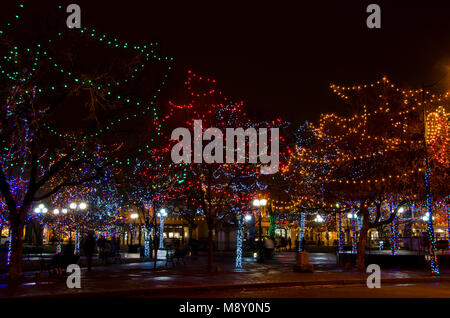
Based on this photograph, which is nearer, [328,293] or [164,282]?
[328,293]

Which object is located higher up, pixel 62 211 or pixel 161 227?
pixel 62 211

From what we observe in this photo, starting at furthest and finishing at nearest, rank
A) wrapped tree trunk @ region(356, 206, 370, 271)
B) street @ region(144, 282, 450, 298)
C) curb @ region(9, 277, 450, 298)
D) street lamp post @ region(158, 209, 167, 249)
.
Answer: street lamp post @ region(158, 209, 167, 249) → wrapped tree trunk @ region(356, 206, 370, 271) → street @ region(144, 282, 450, 298) → curb @ region(9, 277, 450, 298)

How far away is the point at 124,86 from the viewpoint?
67.6ft

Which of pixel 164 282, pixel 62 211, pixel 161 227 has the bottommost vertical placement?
pixel 164 282

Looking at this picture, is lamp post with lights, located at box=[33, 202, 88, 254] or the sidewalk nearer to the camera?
the sidewalk

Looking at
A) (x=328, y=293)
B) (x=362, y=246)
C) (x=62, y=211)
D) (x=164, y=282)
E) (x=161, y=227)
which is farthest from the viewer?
(x=161, y=227)

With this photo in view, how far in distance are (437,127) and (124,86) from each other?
1620 centimetres

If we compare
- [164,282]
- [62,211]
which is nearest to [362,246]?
[164,282]

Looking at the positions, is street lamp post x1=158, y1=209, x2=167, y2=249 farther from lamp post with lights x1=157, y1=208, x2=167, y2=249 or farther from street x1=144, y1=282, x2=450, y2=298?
street x1=144, y1=282, x2=450, y2=298

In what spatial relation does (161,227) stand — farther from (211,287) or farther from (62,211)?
(211,287)

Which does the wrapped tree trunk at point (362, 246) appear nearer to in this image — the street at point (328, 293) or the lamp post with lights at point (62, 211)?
the street at point (328, 293)

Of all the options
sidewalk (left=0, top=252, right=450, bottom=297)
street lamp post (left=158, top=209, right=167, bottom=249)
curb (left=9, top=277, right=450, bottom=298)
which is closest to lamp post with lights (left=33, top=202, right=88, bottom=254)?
street lamp post (left=158, top=209, right=167, bottom=249)

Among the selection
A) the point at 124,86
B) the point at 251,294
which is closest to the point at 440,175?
the point at 251,294
